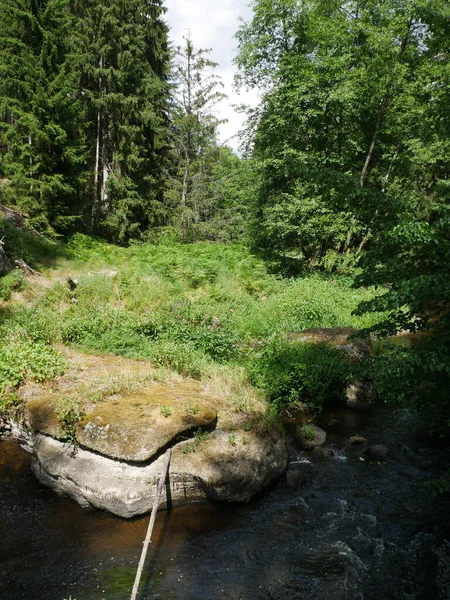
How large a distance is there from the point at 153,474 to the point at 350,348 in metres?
6.05

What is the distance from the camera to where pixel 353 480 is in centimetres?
641

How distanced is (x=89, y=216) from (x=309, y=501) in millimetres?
18187

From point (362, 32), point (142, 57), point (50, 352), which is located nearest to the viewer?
point (50, 352)

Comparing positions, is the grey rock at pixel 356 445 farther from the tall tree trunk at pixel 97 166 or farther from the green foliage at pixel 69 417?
the tall tree trunk at pixel 97 166

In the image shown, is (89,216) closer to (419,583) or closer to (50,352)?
(50,352)

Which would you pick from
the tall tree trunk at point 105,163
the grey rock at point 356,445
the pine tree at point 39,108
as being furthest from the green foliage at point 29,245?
the grey rock at point 356,445

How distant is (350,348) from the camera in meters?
9.65

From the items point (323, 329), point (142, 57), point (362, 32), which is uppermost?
point (362, 32)

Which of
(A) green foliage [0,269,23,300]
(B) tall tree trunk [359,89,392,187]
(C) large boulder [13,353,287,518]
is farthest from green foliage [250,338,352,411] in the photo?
(B) tall tree trunk [359,89,392,187]

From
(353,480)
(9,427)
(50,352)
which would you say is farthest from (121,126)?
(353,480)

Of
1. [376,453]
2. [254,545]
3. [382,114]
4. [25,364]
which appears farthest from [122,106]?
[254,545]

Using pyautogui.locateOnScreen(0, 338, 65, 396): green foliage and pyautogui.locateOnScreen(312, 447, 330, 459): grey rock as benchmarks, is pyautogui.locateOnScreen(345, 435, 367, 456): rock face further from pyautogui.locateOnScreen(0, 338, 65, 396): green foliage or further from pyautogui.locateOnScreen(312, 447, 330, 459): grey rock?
pyautogui.locateOnScreen(0, 338, 65, 396): green foliage

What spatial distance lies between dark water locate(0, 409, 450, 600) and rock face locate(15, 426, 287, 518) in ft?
0.68

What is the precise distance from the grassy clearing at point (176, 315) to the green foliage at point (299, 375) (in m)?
0.05
